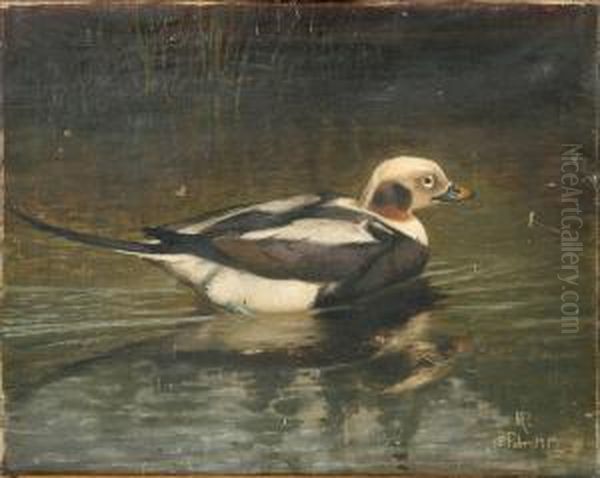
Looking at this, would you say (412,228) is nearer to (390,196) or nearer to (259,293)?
(390,196)

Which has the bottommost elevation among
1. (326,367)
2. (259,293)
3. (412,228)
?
(326,367)

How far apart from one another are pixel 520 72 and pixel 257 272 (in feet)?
1.85

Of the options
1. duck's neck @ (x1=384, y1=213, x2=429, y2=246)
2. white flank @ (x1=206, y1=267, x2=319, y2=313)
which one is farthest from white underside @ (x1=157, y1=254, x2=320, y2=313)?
duck's neck @ (x1=384, y1=213, x2=429, y2=246)

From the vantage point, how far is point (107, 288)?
2.55m

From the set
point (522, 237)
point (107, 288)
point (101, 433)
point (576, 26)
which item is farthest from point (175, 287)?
point (576, 26)

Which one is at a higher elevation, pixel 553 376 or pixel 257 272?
pixel 257 272

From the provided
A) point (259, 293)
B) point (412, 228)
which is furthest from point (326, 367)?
point (412, 228)

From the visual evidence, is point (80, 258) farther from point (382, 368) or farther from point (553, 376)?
point (553, 376)

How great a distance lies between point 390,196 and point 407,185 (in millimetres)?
35

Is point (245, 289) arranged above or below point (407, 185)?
below

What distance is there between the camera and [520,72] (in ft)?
8.39

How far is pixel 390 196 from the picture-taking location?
256 cm

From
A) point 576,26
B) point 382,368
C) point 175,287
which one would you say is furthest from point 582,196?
point 175,287

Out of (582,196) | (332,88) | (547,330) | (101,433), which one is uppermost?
(332,88)
